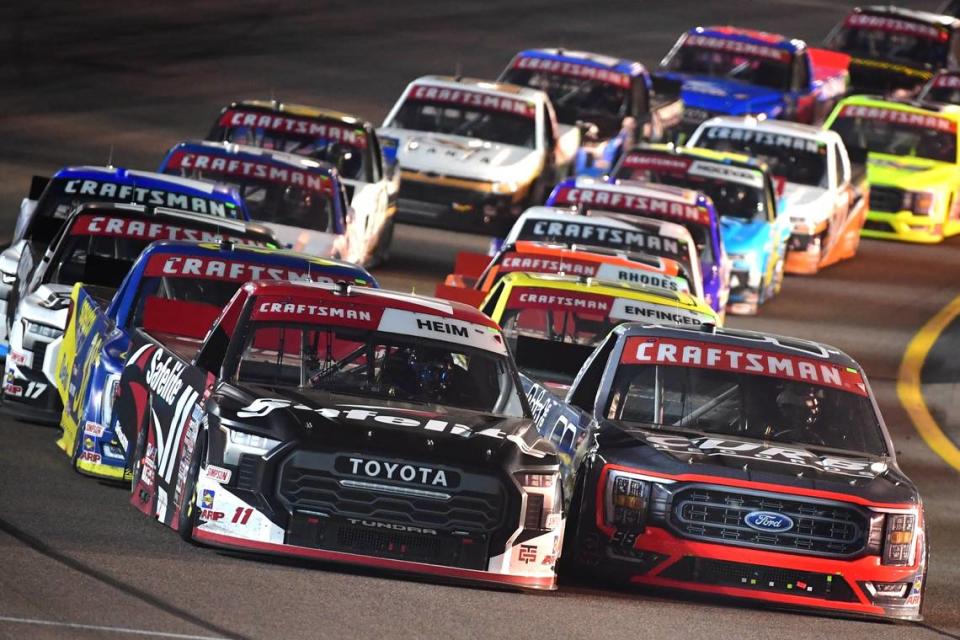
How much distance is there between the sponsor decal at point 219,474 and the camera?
1081 centimetres

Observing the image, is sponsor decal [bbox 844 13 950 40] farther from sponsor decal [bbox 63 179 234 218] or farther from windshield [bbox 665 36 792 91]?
sponsor decal [bbox 63 179 234 218]

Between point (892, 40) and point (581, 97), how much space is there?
11.6 metres

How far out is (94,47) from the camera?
1528 inches

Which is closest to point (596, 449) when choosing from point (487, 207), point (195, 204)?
point (195, 204)

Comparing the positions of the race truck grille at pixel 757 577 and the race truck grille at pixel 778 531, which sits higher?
the race truck grille at pixel 778 531

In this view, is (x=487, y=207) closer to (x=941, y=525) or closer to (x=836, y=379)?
(x=941, y=525)

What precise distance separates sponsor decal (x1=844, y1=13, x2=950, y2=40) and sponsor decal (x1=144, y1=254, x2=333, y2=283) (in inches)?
1072

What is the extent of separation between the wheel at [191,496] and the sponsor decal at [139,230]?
4.65m

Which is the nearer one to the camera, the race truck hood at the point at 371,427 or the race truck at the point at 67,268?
the race truck hood at the point at 371,427

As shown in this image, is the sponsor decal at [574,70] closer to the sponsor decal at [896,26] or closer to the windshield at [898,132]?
the windshield at [898,132]

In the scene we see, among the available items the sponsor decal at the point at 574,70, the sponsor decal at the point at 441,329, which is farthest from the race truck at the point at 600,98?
the sponsor decal at the point at 441,329

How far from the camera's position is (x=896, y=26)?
40.3 meters

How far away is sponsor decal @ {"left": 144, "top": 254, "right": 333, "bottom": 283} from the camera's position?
1395 cm

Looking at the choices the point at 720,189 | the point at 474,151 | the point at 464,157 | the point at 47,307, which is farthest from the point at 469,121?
the point at 47,307
